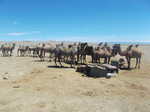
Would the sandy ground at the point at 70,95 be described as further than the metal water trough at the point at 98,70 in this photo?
No

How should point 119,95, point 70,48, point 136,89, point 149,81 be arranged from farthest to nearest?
point 70,48, point 149,81, point 136,89, point 119,95

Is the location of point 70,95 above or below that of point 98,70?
below

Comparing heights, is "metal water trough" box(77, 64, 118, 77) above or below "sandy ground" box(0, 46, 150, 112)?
above

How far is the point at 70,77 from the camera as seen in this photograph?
13.3m

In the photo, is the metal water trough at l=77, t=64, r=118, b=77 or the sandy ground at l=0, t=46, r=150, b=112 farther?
the metal water trough at l=77, t=64, r=118, b=77

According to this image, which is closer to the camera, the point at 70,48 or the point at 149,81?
the point at 149,81

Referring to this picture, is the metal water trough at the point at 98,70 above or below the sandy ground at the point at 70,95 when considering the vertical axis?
above

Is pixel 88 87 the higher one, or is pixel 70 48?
pixel 70 48

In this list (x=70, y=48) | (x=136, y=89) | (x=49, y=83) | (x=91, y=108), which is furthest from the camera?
(x=70, y=48)

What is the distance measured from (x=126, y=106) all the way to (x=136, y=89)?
2.82 meters

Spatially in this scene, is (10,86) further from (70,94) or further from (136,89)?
(136,89)

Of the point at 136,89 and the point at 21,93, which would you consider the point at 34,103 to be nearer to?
the point at 21,93

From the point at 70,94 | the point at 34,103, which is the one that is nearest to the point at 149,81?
the point at 70,94

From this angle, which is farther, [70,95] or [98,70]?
[98,70]
